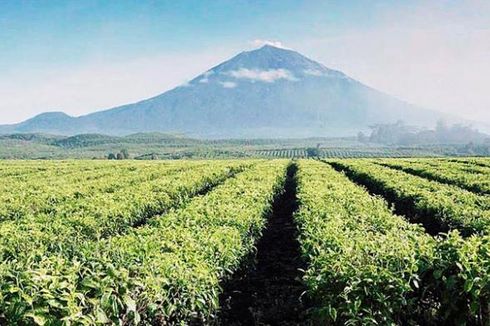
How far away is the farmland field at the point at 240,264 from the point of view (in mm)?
6469

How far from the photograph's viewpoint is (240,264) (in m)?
13.5

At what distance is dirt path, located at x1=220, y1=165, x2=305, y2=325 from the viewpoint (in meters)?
12.1

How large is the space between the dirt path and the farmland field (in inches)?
1.9

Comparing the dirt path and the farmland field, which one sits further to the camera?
the dirt path

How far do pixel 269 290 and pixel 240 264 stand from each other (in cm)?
155

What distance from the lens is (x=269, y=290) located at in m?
14.4

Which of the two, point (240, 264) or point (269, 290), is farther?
point (269, 290)

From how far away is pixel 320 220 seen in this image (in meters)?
13.6

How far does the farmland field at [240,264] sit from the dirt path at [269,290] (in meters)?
0.05

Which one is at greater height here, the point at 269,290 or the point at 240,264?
the point at 240,264

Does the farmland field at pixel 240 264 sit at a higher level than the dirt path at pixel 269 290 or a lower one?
higher

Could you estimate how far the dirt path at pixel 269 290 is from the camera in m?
12.1

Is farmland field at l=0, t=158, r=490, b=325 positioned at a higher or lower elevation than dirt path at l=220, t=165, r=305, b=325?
higher

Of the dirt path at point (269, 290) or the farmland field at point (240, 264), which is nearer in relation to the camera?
the farmland field at point (240, 264)
